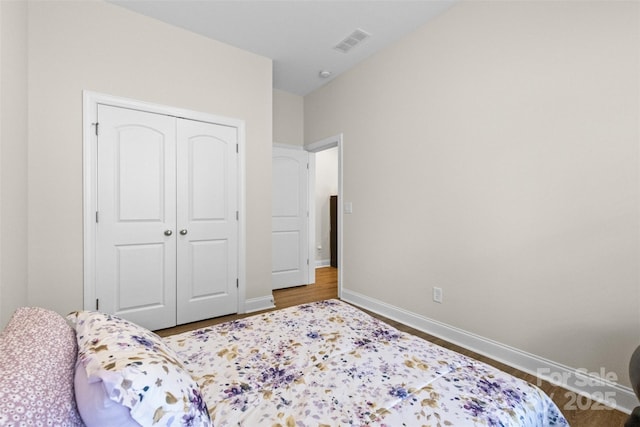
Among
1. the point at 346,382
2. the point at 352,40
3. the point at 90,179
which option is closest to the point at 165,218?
the point at 90,179

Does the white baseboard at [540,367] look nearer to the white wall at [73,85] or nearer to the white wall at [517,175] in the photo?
the white wall at [517,175]

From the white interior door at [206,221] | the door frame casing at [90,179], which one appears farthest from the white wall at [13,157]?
the white interior door at [206,221]

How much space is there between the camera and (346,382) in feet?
3.42

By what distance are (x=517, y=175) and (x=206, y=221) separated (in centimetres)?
276

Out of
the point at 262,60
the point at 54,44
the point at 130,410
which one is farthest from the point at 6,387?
the point at 262,60

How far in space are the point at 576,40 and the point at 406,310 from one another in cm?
245

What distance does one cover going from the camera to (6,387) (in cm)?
57

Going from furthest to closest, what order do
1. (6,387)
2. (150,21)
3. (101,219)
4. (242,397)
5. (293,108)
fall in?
1. (293,108)
2. (150,21)
3. (101,219)
4. (242,397)
5. (6,387)

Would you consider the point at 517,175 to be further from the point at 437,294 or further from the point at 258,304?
the point at 258,304

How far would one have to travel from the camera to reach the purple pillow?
564 mm

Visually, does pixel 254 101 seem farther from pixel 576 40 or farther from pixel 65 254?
pixel 576 40

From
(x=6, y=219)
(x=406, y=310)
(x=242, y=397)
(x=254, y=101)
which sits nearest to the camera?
→ (x=242, y=397)

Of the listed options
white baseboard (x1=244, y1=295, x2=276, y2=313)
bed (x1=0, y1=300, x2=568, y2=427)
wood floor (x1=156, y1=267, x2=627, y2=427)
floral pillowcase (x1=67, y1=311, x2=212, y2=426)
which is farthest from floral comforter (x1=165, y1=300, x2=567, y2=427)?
white baseboard (x1=244, y1=295, x2=276, y2=313)

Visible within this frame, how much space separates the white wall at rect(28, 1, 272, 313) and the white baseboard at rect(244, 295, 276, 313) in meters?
1.46
